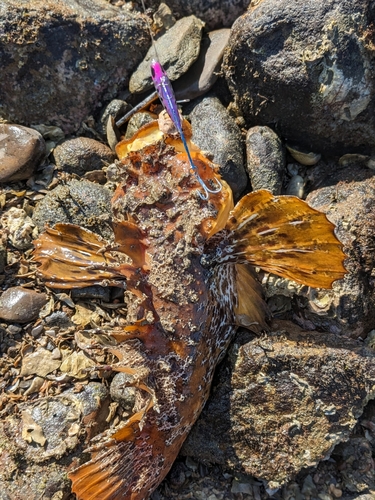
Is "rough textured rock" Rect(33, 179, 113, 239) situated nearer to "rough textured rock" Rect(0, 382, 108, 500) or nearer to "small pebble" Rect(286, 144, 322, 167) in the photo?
"rough textured rock" Rect(0, 382, 108, 500)

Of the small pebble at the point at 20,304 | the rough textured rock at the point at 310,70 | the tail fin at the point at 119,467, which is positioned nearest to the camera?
the tail fin at the point at 119,467

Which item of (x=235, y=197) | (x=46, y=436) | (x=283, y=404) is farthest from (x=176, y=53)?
(x=46, y=436)

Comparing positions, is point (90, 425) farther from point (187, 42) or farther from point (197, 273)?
point (187, 42)

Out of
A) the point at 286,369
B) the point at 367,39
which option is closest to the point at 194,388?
the point at 286,369

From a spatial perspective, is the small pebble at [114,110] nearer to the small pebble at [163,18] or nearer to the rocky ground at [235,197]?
the rocky ground at [235,197]

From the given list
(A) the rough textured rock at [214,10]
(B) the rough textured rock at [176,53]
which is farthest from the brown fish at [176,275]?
(A) the rough textured rock at [214,10]

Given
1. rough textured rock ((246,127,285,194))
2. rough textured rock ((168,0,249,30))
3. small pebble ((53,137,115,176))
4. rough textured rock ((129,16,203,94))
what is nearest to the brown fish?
rough textured rock ((246,127,285,194))

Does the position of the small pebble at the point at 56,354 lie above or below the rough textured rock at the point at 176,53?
below
